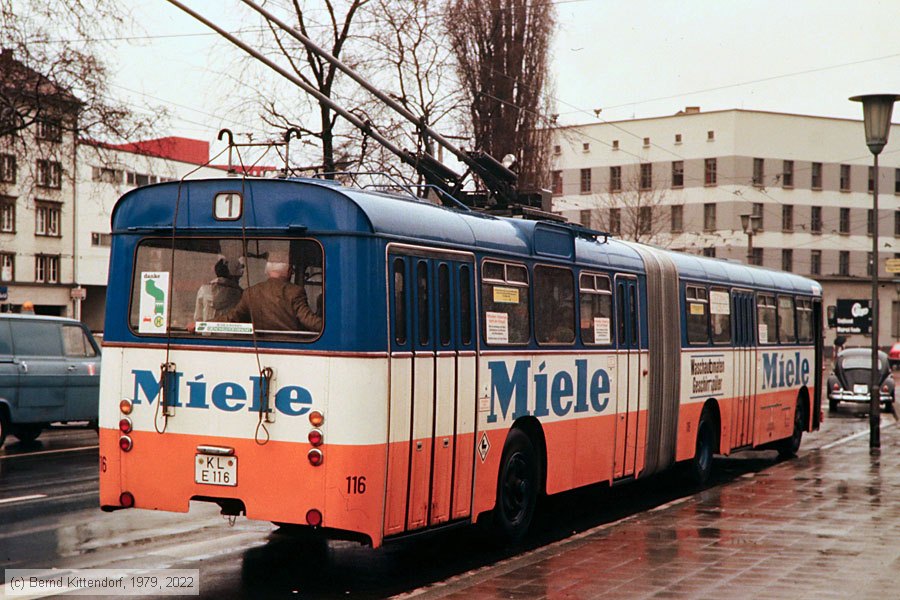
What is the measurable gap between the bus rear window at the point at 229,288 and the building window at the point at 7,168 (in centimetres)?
2036

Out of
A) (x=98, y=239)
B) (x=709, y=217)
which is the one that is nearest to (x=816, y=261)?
(x=709, y=217)

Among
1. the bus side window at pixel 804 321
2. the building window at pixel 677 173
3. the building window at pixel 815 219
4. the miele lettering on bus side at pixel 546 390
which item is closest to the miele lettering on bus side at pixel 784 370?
the bus side window at pixel 804 321

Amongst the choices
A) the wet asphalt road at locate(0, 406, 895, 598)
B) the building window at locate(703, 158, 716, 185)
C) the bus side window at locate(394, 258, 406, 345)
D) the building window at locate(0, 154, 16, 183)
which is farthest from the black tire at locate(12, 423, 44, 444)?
the building window at locate(703, 158, 716, 185)

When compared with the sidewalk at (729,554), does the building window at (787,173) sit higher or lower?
higher

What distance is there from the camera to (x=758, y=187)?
77875mm

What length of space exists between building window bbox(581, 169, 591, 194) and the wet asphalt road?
67556 millimetres

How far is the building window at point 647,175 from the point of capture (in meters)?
79.8

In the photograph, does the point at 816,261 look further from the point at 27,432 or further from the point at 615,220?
the point at 27,432

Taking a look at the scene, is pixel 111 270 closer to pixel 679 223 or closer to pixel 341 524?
pixel 341 524

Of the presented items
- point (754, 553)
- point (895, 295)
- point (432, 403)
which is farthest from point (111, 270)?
point (895, 295)

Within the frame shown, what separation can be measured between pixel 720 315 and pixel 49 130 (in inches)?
629

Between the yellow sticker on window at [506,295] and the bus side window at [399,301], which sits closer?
the bus side window at [399,301]

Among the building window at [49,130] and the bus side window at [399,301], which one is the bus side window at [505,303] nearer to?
the bus side window at [399,301]

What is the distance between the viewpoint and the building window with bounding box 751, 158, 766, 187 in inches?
3049
